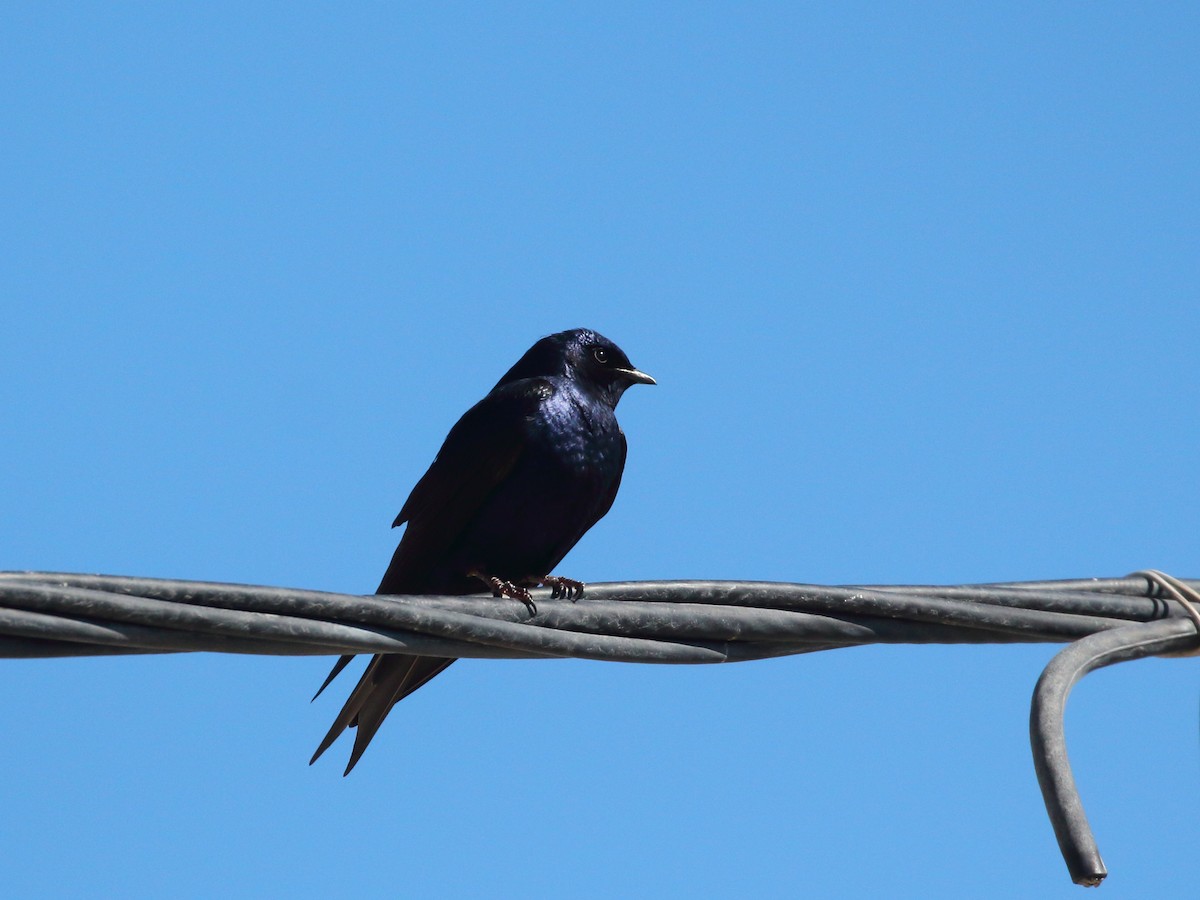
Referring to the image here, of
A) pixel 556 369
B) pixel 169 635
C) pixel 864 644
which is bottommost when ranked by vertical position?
pixel 169 635

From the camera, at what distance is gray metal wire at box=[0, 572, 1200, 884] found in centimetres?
259

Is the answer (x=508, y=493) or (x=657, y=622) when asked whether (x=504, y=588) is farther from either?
(x=657, y=622)

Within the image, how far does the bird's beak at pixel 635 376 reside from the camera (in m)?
6.42

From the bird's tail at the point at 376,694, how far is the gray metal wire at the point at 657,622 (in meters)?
1.43

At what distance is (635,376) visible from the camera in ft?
21.2

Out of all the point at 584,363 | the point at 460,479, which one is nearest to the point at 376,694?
the point at 460,479

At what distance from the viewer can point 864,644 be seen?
3.25 metres

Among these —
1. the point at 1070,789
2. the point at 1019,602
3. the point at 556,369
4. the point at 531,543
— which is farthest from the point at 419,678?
the point at 1070,789

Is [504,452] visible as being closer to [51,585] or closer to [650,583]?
[650,583]

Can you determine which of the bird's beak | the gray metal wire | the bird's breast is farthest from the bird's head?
the gray metal wire

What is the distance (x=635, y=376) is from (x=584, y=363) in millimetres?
320

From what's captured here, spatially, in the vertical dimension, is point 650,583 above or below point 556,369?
below

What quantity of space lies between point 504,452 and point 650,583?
227cm

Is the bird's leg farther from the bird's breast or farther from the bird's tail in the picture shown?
the bird's breast
